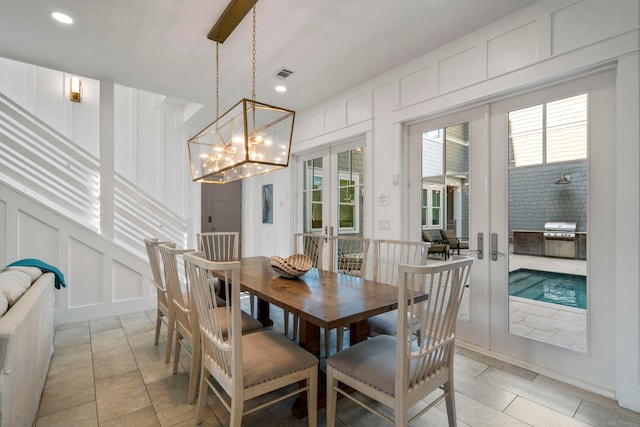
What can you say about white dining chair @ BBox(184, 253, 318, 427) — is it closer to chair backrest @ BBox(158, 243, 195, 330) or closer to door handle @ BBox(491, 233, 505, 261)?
chair backrest @ BBox(158, 243, 195, 330)

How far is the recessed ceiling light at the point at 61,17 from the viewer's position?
2.55 meters

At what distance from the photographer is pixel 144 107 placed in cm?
511

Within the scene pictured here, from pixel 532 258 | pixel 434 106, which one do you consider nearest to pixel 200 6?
pixel 434 106

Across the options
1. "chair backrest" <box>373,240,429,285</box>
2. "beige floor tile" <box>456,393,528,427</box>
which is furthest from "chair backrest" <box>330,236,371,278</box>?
"beige floor tile" <box>456,393,528,427</box>

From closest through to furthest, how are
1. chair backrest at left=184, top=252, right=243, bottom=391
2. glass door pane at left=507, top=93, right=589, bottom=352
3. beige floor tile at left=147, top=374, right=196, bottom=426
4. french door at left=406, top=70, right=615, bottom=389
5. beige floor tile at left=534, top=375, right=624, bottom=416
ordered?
1. chair backrest at left=184, top=252, right=243, bottom=391
2. beige floor tile at left=147, top=374, right=196, bottom=426
3. beige floor tile at left=534, top=375, right=624, bottom=416
4. french door at left=406, top=70, right=615, bottom=389
5. glass door pane at left=507, top=93, right=589, bottom=352

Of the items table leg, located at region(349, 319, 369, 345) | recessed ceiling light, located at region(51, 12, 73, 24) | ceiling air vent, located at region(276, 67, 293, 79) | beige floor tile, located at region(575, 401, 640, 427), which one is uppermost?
recessed ceiling light, located at region(51, 12, 73, 24)

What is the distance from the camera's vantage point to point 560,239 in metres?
2.41

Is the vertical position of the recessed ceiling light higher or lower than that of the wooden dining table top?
higher

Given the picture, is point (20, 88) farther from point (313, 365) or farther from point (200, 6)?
point (313, 365)

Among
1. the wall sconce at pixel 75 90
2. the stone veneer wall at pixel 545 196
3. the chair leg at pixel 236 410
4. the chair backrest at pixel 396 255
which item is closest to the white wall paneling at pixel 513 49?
the stone veneer wall at pixel 545 196

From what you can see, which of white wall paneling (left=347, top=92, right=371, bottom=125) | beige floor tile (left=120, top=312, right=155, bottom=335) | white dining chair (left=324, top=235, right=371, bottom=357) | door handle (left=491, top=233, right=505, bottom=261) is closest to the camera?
door handle (left=491, top=233, right=505, bottom=261)

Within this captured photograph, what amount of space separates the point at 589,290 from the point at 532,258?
41 centimetres

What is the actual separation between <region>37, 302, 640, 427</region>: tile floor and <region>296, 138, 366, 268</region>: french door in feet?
6.75

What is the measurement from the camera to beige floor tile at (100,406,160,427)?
73.1 inches
